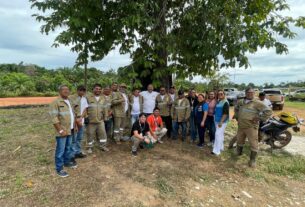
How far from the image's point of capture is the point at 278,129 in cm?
702

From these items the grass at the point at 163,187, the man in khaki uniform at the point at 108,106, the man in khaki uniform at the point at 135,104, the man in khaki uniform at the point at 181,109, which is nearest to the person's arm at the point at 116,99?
Result: the man in khaki uniform at the point at 108,106

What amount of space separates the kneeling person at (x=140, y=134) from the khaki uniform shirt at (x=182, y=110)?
105 centimetres

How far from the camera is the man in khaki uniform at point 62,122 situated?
4.48 m

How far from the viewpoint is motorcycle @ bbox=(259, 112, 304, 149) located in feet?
22.9

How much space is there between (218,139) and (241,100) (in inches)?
45.5

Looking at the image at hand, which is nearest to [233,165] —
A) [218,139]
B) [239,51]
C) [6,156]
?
[218,139]

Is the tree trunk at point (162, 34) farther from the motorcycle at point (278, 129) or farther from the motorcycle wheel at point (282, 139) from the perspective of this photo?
the motorcycle wheel at point (282, 139)

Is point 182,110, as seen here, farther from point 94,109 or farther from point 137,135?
point 94,109

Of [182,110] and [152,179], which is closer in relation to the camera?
[152,179]

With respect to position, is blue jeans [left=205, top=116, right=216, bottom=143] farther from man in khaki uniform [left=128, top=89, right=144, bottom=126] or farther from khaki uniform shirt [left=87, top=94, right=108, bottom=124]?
khaki uniform shirt [left=87, top=94, right=108, bottom=124]

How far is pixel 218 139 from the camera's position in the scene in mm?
6266

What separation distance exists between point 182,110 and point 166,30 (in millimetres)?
2402

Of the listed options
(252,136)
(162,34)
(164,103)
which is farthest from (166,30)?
(252,136)

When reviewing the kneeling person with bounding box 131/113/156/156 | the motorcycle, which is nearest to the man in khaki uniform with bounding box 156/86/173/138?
the kneeling person with bounding box 131/113/156/156
